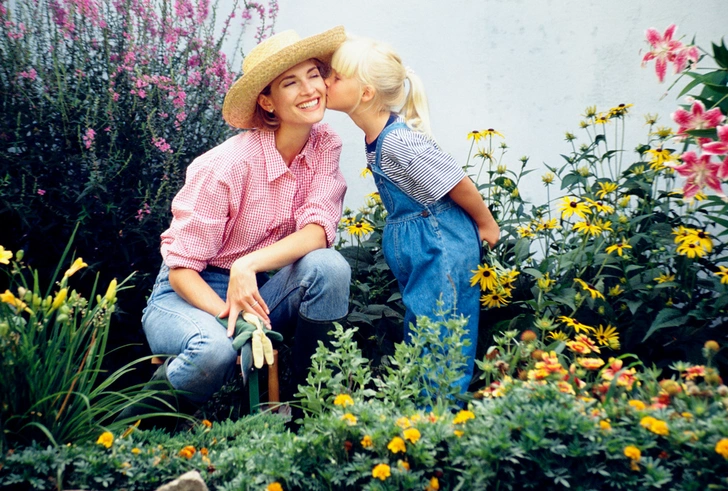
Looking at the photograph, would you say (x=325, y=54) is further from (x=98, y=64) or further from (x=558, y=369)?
(x=558, y=369)

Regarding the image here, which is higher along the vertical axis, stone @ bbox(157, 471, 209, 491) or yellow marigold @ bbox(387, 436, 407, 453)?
yellow marigold @ bbox(387, 436, 407, 453)

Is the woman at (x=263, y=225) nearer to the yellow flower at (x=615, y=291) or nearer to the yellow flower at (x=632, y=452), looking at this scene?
the yellow flower at (x=615, y=291)

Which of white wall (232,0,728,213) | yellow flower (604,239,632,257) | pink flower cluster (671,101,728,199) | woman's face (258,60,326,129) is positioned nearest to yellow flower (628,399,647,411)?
pink flower cluster (671,101,728,199)

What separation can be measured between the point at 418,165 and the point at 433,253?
0.31m

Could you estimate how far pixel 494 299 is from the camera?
2.58 meters

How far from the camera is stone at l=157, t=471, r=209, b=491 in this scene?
162 cm

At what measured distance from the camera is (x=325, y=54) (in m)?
2.50

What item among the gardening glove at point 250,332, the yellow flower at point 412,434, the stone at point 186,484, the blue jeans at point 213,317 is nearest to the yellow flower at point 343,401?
the yellow flower at point 412,434

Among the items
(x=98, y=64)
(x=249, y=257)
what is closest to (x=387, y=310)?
(x=249, y=257)

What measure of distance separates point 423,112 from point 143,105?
109 cm

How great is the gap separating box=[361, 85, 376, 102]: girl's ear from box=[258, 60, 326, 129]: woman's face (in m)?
0.13

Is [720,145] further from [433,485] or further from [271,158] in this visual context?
[271,158]

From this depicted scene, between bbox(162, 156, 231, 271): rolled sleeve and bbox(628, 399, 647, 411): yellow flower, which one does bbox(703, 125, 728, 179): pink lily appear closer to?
bbox(628, 399, 647, 411): yellow flower

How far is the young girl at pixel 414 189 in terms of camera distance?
2.45 meters
